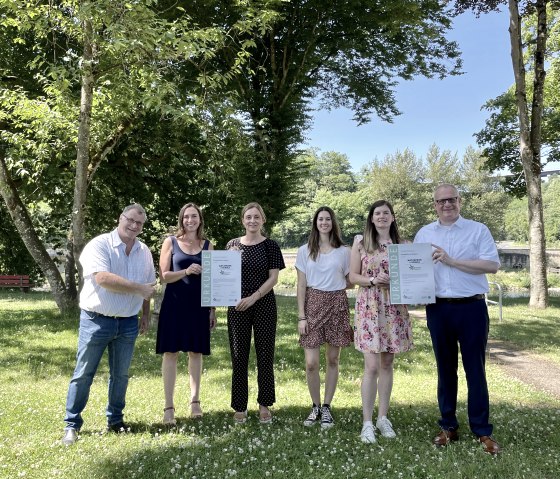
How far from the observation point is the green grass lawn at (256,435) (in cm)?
372

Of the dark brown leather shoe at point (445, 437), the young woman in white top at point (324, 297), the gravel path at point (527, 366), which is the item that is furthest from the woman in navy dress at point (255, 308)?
the gravel path at point (527, 366)

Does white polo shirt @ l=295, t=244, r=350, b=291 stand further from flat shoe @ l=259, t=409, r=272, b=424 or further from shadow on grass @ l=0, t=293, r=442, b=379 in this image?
shadow on grass @ l=0, t=293, r=442, b=379

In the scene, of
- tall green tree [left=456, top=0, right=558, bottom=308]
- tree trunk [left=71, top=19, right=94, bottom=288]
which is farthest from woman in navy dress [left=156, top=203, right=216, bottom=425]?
tall green tree [left=456, top=0, right=558, bottom=308]

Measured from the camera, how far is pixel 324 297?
15.3 feet

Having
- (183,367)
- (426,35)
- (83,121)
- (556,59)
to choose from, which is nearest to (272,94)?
(426,35)

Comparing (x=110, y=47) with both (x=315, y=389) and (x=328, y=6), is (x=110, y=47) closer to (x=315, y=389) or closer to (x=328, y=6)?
(x=315, y=389)

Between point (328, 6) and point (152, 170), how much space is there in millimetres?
7575

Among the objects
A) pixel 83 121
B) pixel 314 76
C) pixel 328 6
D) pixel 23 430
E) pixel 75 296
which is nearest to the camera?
pixel 23 430

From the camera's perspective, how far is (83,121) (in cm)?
901

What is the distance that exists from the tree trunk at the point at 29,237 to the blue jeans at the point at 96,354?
851cm

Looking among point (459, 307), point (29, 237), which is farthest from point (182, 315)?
point (29, 237)

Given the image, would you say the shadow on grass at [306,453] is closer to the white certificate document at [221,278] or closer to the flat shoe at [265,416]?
the flat shoe at [265,416]

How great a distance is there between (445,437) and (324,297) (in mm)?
1757

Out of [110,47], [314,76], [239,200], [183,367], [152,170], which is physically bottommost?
[183,367]
